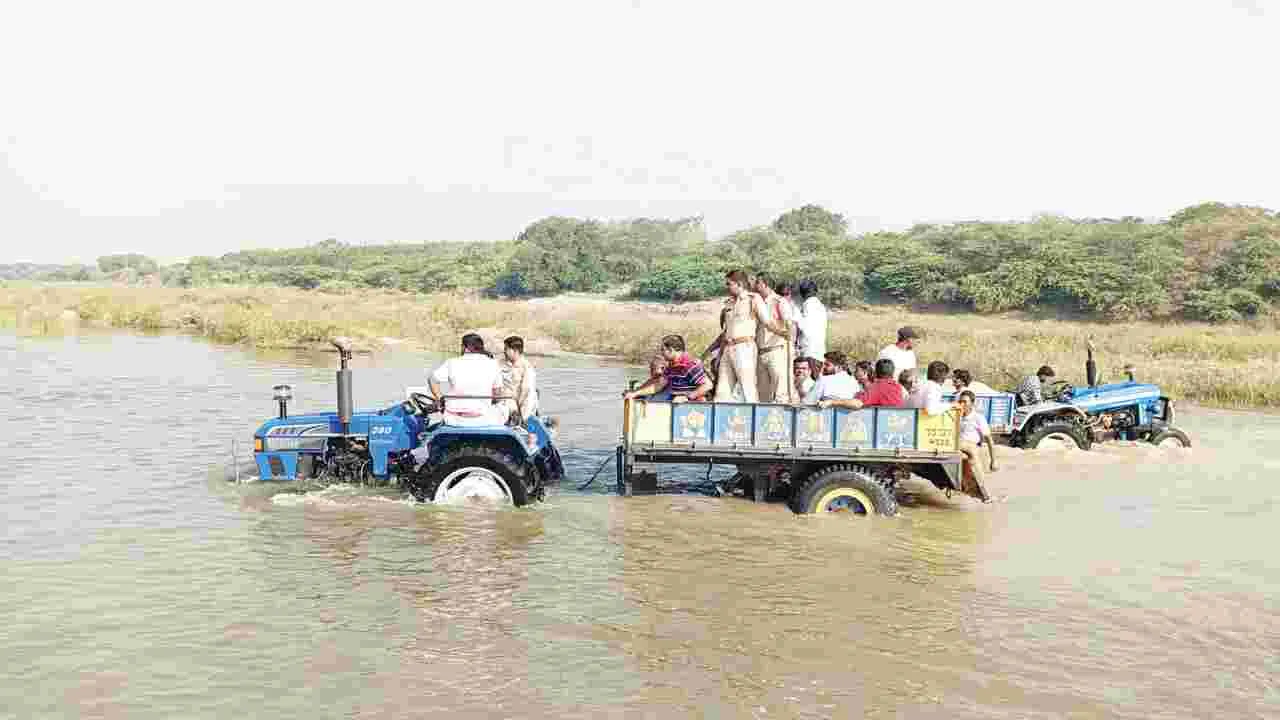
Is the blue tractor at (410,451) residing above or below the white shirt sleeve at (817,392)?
below

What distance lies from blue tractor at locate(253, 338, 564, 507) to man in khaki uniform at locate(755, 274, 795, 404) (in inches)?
90.2

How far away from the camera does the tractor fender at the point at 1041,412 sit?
1499 centimetres

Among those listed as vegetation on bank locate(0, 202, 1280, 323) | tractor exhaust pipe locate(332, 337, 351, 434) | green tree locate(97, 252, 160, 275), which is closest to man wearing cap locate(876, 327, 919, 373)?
tractor exhaust pipe locate(332, 337, 351, 434)

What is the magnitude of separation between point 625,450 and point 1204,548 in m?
5.27

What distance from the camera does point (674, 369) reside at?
37.1 ft

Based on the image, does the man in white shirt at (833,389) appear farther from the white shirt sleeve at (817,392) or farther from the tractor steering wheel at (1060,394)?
the tractor steering wheel at (1060,394)

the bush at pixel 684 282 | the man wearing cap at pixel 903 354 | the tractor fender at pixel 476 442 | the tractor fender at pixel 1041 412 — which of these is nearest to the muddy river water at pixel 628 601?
the tractor fender at pixel 476 442

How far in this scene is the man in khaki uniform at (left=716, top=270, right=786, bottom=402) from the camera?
11305mm

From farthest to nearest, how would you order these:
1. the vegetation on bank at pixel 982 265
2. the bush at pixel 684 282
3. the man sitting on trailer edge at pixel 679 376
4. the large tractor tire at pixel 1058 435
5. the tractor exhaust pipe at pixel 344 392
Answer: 1. the bush at pixel 684 282
2. the vegetation on bank at pixel 982 265
3. the large tractor tire at pixel 1058 435
4. the man sitting on trailer edge at pixel 679 376
5. the tractor exhaust pipe at pixel 344 392

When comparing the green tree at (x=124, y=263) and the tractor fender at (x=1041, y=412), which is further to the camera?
the green tree at (x=124, y=263)

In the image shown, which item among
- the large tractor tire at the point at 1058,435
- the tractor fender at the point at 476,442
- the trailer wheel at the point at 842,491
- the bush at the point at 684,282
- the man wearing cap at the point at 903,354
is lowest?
the trailer wheel at the point at 842,491

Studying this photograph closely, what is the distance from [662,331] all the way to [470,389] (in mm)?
23094

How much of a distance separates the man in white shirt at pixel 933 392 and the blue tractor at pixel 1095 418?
4.42 meters

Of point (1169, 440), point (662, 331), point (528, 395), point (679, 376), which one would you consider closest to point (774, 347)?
point (679, 376)
